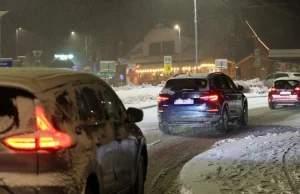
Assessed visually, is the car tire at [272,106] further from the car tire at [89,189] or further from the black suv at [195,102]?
the car tire at [89,189]

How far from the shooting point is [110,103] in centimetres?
629

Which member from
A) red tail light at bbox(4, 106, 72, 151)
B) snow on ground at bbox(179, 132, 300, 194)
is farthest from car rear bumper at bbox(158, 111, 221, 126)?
red tail light at bbox(4, 106, 72, 151)

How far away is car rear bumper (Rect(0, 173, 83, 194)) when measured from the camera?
168 inches

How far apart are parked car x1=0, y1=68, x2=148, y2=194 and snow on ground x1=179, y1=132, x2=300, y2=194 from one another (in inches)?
107

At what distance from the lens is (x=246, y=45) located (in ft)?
222

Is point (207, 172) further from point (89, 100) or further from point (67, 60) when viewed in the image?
point (67, 60)

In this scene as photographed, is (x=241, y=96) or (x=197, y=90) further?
(x=241, y=96)

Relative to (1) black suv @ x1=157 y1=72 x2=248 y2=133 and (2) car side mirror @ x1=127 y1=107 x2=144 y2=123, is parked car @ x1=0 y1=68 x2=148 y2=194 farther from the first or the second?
(1) black suv @ x1=157 y1=72 x2=248 y2=133

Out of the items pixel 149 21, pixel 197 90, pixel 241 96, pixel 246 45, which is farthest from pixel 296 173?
pixel 149 21

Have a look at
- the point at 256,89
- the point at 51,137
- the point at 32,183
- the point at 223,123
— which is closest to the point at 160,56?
the point at 256,89

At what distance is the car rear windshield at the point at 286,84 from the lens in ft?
82.2

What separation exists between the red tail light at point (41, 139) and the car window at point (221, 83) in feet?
35.9

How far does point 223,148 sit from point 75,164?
7.67 meters

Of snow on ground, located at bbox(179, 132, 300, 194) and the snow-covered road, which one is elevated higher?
snow on ground, located at bbox(179, 132, 300, 194)
